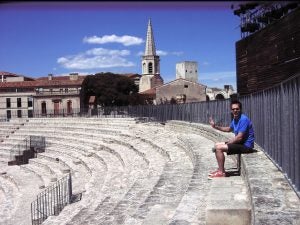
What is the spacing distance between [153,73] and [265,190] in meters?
102

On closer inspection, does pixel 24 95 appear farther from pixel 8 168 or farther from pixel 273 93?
pixel 273 93

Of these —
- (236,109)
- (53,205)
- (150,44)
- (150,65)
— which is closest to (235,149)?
(236,109)

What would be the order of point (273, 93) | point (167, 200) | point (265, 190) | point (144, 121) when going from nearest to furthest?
point (265, 190), point (273, 93), point (167, 200), point (144, 121)

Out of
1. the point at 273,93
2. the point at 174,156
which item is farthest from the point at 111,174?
the point at 273,93

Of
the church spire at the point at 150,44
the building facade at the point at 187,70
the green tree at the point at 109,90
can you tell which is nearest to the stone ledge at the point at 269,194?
the green tree at the point at 109,90

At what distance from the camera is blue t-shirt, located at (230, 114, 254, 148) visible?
7090 mm

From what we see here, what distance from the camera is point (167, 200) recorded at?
7207 millimetres

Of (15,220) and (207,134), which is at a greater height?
(207,134)

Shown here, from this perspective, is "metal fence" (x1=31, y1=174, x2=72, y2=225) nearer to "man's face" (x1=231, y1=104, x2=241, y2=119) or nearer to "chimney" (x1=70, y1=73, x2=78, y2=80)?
"man's face" (x1=231, y1=104, x2=241, y2=119)

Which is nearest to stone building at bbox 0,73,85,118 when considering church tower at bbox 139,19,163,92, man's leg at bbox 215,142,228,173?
church tower at bbox 139,19,163,92

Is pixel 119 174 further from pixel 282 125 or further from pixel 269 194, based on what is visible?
pixel 269 194

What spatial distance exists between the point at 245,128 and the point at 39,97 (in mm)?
65836

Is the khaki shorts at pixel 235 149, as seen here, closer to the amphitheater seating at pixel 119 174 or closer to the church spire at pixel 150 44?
the amphitheater seating at pixel 119 174

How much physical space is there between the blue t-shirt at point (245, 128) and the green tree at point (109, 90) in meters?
63.0
